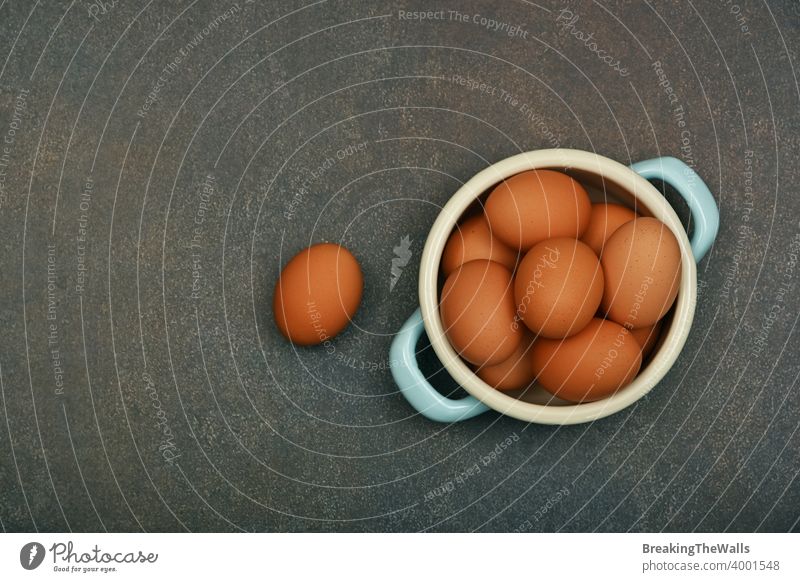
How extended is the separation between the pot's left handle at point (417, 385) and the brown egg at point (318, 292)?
1.8 inches

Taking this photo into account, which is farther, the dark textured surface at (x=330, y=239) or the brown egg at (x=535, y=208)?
the dark textured surface at (x=330, y=239)

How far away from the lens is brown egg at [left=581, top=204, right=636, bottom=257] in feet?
1.73

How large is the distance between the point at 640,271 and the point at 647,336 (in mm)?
67

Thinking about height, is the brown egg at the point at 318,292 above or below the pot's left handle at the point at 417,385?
above

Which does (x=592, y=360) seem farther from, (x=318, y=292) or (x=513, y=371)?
(x=318, y=292)

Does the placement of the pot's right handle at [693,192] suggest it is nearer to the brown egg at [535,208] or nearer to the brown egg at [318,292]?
the brown egg at [535,208]

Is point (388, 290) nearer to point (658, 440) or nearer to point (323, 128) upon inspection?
point (323, 128)

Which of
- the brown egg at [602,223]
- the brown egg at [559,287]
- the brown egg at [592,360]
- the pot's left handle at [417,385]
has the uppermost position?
the brown egg at [602,223]

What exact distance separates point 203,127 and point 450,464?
32 cm

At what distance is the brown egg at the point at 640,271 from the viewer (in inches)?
19.1
